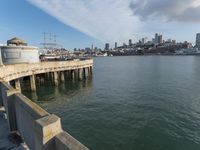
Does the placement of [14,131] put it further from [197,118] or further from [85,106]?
[197,118]

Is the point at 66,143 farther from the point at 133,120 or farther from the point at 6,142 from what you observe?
the point at 133,120

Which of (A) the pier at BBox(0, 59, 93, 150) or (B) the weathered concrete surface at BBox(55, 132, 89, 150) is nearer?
(B) the weathered concrete surface at BBox(55, 132, 89, 150)

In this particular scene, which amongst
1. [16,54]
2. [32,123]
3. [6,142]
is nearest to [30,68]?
[16,54]

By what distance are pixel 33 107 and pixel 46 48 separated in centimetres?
13681

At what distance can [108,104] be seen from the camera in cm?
1909

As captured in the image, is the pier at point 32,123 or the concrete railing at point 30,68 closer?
the pier at point 32,123

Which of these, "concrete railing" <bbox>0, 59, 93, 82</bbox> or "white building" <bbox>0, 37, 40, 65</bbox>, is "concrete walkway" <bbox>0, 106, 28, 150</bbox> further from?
"white building" <bbox>0, 37, 40, 65</bbox>

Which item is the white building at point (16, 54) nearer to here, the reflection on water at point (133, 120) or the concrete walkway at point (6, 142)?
the reflection on water at point (133, 120)

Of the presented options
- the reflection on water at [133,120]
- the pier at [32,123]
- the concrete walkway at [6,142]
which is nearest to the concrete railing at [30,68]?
the pier at [32,123]

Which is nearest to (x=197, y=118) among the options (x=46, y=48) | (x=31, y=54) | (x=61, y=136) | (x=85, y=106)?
(x=85, y=106)

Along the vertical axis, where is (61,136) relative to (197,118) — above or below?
above

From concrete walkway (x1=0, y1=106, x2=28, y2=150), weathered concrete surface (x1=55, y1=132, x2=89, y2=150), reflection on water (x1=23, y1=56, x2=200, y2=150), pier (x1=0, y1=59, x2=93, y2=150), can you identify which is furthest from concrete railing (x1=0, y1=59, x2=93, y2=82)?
weathered concrete surface (x1=55, y1=132, x2=89, y2=150)

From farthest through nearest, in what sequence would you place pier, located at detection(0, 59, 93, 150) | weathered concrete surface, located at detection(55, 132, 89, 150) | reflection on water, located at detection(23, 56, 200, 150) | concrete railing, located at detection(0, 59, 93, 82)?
concrete railing, located at detection(0, 59, 93, 82)
reflection on water, located at detection(23, 56, 200, 150)
pier, located at detection(0, 59, 93, 150)
weathered concrete surface, located at detection(55, 132, 89, 150)

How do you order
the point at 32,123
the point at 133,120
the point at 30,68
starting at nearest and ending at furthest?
1. the point at 32,123
2. the point at 133,120
3. the point at 30,68
